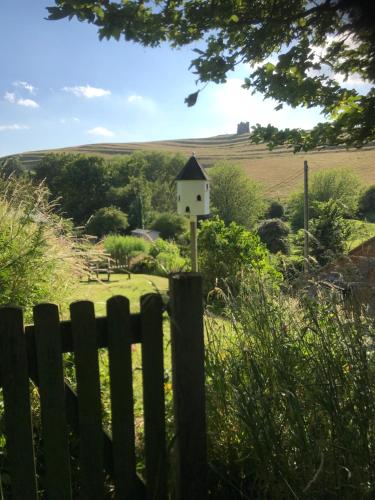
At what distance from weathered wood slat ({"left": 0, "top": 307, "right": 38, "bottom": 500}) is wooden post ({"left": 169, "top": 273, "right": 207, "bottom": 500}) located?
0.49 meters

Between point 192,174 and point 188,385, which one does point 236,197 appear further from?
point 188,385

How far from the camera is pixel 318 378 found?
1.43 meters

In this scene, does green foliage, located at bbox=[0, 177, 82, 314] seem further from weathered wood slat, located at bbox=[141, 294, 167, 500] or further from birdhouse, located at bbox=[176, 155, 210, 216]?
birdhouse, located at bbox=[176, 155, 210, 216]

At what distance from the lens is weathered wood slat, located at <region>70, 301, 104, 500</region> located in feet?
4.43

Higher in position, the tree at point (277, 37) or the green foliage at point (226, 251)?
the tree at point (277, 37)

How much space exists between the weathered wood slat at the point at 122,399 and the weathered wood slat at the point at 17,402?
272mm

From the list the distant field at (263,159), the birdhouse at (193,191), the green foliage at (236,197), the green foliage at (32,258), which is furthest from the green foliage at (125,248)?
the distant field at (263,159)

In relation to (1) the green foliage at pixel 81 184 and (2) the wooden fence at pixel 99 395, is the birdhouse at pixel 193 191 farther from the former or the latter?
(1) the green foliage at pixel 81 184

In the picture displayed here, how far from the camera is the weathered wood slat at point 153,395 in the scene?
A: 4.66 feet

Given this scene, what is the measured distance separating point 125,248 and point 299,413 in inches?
623

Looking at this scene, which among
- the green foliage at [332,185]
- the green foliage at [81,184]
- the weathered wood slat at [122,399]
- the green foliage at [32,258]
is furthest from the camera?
the green foliage at [332,185]

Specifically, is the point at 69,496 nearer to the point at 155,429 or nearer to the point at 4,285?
the point at 155,429

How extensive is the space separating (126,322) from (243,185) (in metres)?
35.5

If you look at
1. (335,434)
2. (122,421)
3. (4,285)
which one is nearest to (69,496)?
(122,421)
